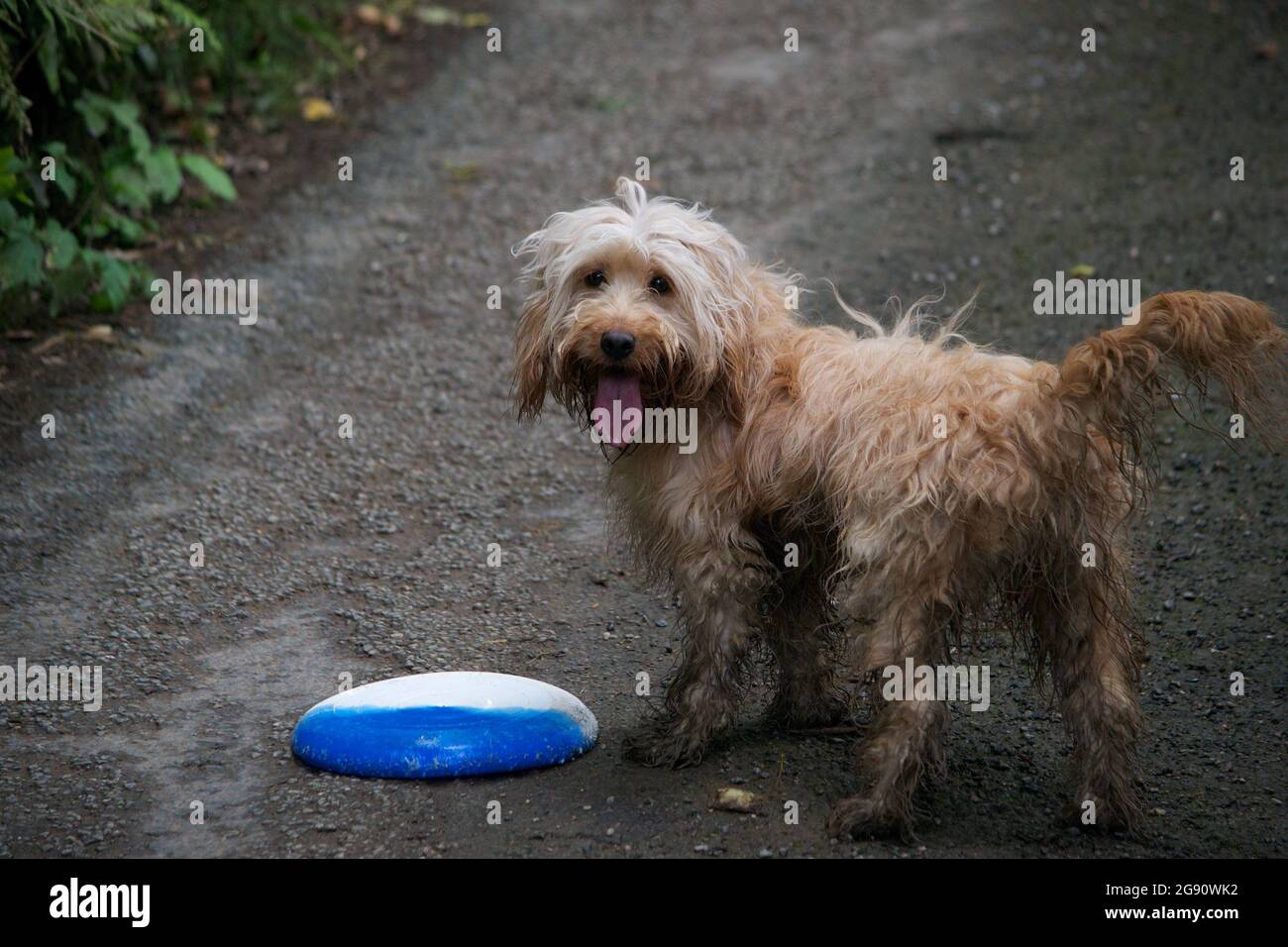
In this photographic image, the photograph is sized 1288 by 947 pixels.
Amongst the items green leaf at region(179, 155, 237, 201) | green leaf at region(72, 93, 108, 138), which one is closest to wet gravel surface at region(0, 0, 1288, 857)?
green leaf at region(179, 155, 237, 201)

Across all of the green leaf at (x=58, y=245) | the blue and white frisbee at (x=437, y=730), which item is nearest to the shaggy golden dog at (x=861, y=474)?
the blue and white frisbee at (x=437, y=730)

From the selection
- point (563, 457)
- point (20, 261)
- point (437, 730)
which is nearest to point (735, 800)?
point (437, 730)

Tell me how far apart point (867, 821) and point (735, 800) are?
0.49m

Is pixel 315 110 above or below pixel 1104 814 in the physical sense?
above

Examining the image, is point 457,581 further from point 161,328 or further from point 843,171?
point 843,171

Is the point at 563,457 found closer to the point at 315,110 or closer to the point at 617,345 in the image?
the point at 617,345

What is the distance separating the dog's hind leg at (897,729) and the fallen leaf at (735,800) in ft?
1.02

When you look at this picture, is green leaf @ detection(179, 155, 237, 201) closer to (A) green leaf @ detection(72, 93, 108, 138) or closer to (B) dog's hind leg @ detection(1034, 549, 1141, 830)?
(A) green leaf @ detection(72, 93, 108, 138)

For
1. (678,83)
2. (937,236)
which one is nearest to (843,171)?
(937,236)

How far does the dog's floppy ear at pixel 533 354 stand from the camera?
5082 millimetres

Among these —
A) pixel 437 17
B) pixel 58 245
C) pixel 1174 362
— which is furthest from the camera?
pixel 437 17

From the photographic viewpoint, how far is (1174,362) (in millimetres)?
4168

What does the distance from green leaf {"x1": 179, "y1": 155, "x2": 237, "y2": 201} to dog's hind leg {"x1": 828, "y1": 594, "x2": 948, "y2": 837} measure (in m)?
6.63

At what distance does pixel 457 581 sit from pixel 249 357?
267 cm
